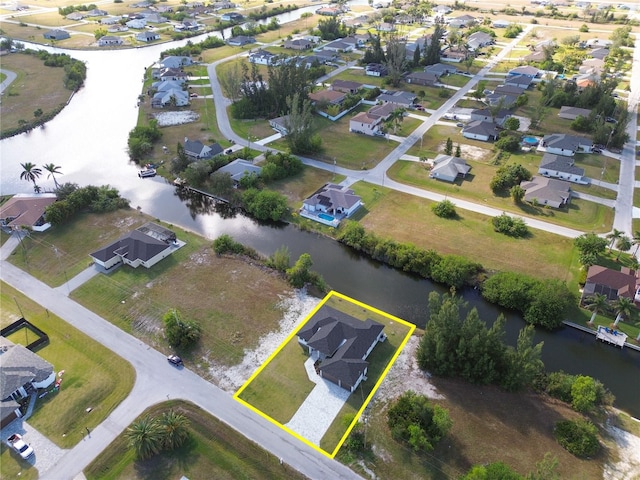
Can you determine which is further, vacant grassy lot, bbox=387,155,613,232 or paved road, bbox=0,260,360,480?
vacant grassy lot, bbox=387,155,613,232

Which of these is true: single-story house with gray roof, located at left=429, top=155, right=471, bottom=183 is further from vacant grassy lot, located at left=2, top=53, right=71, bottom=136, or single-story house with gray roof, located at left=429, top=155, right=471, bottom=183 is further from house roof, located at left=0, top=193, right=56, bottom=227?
vacant grassy lot, located at left=2, top=53, right=71, bottom=136

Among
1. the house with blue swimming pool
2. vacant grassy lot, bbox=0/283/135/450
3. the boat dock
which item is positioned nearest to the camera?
vacant grassy lot, bbox=0/283/135/450

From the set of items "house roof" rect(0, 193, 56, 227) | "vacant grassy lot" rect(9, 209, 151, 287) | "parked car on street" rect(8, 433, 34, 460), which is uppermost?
"house roof" rect(0, 193, 56, 227)

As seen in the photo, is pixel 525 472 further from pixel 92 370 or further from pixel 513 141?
pixel 513 141

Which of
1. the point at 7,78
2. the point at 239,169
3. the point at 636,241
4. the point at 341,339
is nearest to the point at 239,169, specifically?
the point at 239,169

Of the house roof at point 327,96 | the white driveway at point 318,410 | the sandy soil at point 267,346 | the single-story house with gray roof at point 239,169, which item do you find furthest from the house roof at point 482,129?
the white driveway at point 318,410

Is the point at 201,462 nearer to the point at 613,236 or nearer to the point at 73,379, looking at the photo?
the point at 73,379

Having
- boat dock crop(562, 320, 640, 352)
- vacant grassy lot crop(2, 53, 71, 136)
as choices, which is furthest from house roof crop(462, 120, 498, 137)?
vacant grassy lot crop(2, 53, 71, 136)
